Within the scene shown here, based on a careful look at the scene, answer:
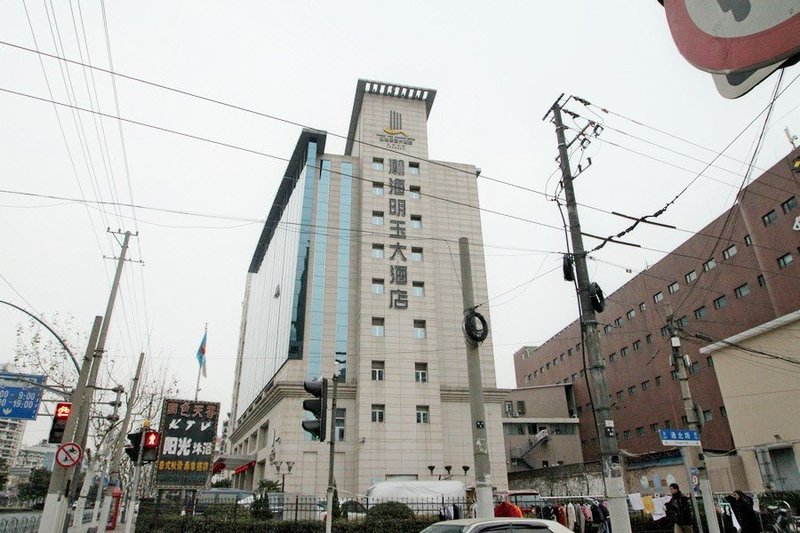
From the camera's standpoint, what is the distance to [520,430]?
59.6 metres

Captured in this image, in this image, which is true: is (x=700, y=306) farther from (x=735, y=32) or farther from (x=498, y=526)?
(x=735, y=32)

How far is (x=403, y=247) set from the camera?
4278 cm

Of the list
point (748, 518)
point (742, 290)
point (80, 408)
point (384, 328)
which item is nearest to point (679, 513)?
point (748, 518)

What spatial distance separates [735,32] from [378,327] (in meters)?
38.7

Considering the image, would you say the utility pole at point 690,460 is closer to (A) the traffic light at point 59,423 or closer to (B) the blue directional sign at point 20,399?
(A) the traffic light at point 59,423

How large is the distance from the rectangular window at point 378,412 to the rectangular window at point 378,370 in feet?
6.54

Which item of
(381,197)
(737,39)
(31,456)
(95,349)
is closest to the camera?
(737,39)

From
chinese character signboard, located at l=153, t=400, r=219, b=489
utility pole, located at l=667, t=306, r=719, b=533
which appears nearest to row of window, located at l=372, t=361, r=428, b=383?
utility pole, located at l=667, t=306, r=719, b=533

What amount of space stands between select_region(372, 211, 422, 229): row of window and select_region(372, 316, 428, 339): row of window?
8279 millimetres

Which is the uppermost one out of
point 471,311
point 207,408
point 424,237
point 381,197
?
point 381,197

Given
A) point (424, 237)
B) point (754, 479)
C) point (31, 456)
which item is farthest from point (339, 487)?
point (31, 456)

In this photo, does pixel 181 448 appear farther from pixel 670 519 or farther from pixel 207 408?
pixel 670 519

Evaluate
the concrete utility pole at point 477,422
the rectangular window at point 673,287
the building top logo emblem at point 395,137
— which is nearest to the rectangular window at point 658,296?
the rectangular window at point 673,287

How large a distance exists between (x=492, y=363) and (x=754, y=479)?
1879 centimetres
